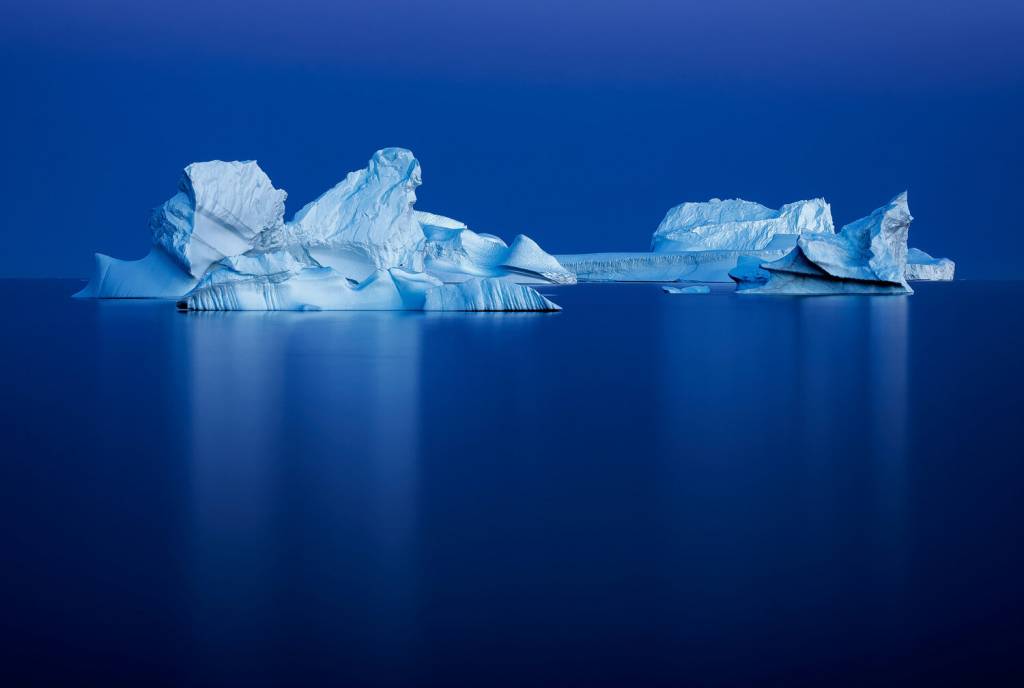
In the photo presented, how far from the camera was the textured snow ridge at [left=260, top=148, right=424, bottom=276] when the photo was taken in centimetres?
1992

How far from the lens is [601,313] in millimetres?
15938

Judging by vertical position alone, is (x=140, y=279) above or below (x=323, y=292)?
above

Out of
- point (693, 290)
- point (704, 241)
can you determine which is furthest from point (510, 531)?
point (704, 241)

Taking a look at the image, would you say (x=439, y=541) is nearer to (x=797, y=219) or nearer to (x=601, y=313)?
(x=601, y=313)

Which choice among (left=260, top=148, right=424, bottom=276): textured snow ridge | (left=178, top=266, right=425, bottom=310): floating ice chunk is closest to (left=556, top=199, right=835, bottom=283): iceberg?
(left=260, top=148, right=424, bottom=276): textured snow ridge

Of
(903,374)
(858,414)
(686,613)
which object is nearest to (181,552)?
(686,613)

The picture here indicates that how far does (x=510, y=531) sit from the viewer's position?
3002 millimetres

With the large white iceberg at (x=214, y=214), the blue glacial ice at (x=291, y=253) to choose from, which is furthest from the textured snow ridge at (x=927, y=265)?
the large white iceberg at (x=214, y=214)

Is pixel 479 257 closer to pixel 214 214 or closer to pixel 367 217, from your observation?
pixel 367 217

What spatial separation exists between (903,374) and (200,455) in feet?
16.9

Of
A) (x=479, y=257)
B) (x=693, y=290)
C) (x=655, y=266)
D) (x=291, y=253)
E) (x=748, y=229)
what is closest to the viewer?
(x=291, y=253)

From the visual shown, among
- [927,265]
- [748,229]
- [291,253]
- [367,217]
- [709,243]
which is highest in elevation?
[748,229]

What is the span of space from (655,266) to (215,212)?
20469mm

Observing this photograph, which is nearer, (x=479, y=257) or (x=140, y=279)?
(x=140, y=279)
